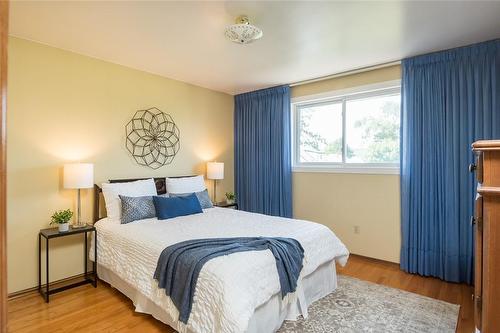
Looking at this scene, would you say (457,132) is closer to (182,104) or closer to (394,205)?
(394,205)

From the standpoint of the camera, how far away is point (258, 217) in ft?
10.5

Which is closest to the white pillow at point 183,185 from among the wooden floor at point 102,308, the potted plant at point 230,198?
the potted plant at point 230,198

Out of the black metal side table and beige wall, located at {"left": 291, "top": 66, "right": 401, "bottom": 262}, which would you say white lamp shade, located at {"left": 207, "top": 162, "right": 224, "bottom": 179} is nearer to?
beige wall, located at {"left": 291, "top": 66, "right": 401, "bottom": 262}

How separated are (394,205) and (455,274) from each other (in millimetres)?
925

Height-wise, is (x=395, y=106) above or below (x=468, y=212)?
above

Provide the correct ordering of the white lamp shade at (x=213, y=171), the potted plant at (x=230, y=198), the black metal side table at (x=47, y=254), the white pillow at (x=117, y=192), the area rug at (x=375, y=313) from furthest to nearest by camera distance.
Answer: the potted plant at (x=230, y=198), the white lamp shade at (x=213, y=171), the white pillow at (x=117, y=192), the black metal side table at (x=47, y=254), the area rug at (x=375, y=313)

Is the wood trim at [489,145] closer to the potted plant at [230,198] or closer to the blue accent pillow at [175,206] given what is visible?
the blue accent pillow at [175,206]

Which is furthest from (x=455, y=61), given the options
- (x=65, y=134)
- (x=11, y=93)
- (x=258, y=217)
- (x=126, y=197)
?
(x=11, y=93)

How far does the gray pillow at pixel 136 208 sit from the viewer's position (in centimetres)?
298

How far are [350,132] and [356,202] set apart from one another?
3.24 feet

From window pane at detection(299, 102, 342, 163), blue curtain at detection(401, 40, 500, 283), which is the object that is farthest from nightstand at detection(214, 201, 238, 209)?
blue curtain at detection(401, 40, 500, 283)

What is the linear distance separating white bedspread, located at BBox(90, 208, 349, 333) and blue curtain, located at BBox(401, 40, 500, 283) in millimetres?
1130

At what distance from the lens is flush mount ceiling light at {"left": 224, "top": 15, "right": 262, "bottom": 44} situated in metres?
2.31

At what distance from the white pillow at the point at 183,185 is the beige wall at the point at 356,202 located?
155cm
